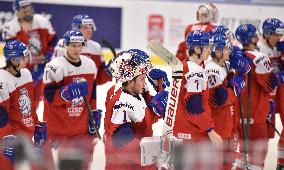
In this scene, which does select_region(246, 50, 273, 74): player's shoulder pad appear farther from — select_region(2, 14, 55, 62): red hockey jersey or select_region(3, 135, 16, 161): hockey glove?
select_region(2, 14, 55, 62): red hockey jersey

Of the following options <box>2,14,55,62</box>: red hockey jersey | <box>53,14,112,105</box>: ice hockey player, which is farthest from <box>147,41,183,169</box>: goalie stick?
<box>2,14,55,62</box>: red hockey jersey

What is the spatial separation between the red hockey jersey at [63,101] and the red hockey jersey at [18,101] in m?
0.42

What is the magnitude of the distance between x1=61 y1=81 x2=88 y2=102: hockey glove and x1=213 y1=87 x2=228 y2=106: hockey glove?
97 cm

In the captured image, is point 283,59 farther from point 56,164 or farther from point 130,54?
point 56,164

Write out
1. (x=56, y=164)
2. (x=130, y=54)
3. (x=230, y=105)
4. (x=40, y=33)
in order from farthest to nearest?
1. (x=40, y=33)
2. (x=230, y=105)
3. (x=130, y=54)
4. (x=56, y=164)

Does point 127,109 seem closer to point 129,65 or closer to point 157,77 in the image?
point 129,65

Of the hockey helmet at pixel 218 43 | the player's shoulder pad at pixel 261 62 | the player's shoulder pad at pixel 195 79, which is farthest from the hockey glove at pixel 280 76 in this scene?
the player's shoulder pad at pixel 195 79

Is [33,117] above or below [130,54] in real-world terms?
below

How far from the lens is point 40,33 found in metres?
7.30

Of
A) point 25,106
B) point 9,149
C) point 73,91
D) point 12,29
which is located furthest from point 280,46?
point 12,29

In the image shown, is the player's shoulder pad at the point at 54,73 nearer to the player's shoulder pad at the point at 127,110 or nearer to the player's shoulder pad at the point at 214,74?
the player's shoulder pad at the point at 214,74

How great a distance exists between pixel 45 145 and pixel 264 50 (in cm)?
222

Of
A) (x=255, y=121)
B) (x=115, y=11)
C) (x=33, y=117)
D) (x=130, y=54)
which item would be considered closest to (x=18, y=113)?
(x=33, y=117)

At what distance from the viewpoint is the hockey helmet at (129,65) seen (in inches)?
141
